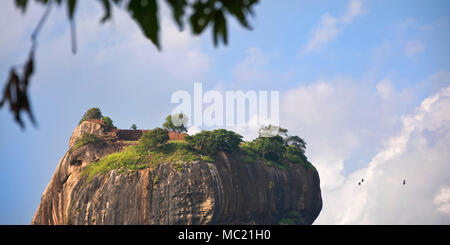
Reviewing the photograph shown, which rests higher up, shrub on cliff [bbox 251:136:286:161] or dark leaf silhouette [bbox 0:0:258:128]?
shrub on cliff [bbox 251:136:286:161]

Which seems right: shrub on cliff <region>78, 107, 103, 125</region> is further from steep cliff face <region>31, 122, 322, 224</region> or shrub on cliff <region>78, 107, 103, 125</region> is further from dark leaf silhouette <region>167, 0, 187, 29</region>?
dark leaf silhouette <region>167, 0, 187, 29</region>

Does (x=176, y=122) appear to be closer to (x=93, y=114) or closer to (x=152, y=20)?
(x=93, y=114)

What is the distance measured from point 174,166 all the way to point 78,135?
15.5 metres

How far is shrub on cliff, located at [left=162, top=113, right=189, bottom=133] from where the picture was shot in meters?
58.7

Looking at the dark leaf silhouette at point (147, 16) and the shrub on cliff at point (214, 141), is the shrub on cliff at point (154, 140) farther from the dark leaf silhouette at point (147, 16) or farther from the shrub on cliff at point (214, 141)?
the dark leaf silhouette at point (147, 16)

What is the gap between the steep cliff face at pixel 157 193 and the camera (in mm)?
40375

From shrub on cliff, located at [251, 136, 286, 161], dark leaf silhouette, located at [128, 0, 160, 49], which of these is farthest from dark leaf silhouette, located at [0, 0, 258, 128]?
shrub on cliff, located at [251, 136, 286, 161]

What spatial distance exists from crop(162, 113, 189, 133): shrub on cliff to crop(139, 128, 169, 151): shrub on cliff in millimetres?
14075

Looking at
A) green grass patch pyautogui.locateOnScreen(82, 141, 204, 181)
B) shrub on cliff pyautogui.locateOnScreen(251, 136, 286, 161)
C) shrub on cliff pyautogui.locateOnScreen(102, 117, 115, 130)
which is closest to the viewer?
green grass patch pyautogui.locateOnScreen(82, 141, 204, 181)

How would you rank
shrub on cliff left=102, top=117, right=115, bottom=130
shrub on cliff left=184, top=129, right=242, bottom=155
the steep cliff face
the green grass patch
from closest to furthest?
the steep cliff face
the green grass patch
shrub on cliff left=184, top=129, right=242, bottom=155
shrub on cliff left=102, top=117, right=115, bottom=130

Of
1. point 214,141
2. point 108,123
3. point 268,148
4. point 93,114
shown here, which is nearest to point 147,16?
point 214,141

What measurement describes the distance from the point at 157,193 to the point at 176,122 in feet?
66.5
